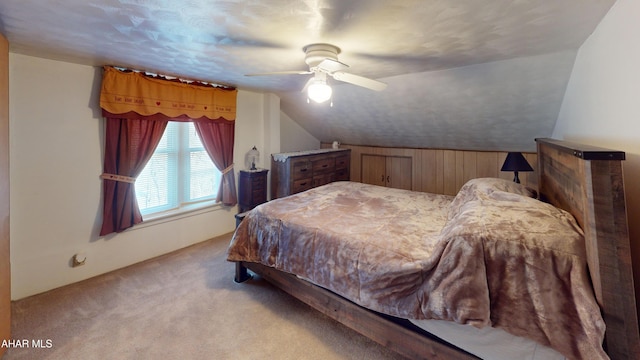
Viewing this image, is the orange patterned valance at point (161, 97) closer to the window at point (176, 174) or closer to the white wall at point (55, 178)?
the white wall at point (55, 178)

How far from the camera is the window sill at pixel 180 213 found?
329 cm

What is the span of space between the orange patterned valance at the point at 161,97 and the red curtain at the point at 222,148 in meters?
0.11

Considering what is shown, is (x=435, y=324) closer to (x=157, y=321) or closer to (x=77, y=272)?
(x=157, y=321)

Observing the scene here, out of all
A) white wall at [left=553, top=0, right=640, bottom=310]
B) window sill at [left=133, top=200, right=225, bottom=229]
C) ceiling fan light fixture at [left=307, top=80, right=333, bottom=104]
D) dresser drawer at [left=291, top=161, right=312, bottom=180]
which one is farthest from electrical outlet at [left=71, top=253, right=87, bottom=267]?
white wall at [left=553, top=0, right=640, bottom=310]

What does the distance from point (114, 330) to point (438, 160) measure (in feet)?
14.8

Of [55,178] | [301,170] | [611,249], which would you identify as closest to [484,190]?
[611,249]

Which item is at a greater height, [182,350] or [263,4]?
[263,4]

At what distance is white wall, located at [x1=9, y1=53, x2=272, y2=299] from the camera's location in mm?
2439

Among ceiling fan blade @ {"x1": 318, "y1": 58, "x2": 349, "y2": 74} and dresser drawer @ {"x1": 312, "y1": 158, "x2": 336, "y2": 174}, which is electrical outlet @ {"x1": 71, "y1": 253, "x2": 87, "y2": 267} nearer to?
ceiling fan blade @ {"x1": 318, "y1": 58, "x2": 349, "y2": 74}

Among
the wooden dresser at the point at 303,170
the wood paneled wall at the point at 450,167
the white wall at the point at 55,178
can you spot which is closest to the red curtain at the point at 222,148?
the wooden dresser at the point at 303,170

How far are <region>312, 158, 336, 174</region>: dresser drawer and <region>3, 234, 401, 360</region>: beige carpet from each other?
237cm

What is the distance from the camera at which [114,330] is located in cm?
209

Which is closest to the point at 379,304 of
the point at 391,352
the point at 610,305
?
the point at 391,352

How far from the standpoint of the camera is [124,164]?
9.81 feet
